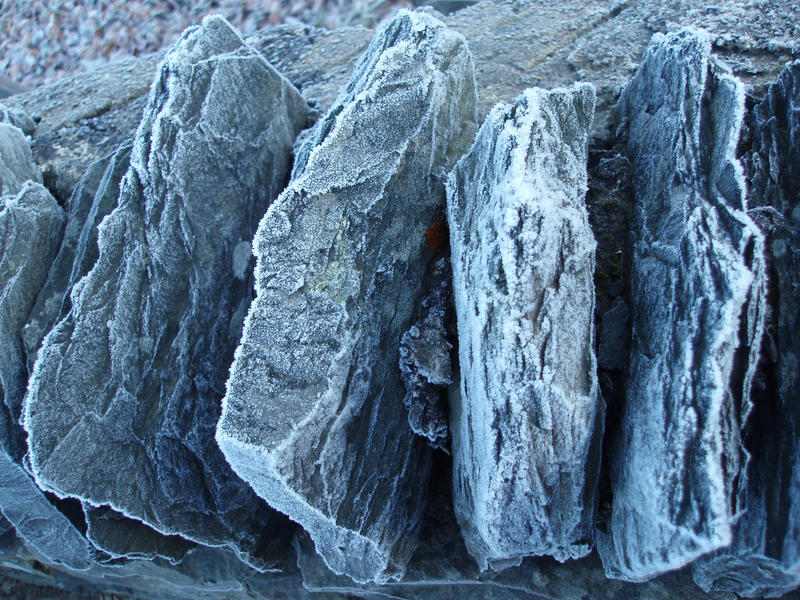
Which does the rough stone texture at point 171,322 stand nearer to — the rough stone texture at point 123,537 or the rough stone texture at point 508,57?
the rough stone texture at point 123,537

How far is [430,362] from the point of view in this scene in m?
1.64

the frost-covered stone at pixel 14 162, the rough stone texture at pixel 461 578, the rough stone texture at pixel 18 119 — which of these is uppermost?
the rough stone texture at pixel 18 119

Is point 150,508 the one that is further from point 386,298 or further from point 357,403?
point 386,298

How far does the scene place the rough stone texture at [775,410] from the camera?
1286 mm

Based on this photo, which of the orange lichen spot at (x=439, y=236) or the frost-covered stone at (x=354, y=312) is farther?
the orange lichen spot at (x=439, y=236)

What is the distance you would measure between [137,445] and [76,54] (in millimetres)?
4926

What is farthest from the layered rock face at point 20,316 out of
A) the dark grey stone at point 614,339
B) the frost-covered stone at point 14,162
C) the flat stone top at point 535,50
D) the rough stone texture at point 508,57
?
the dark grey stone at point 614,339

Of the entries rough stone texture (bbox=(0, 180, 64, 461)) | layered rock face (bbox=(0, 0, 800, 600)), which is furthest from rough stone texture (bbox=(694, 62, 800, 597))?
rough stone texture (bbox=(0, 180, 64, 461))

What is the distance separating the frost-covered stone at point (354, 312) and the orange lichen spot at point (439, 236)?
28 millimetres

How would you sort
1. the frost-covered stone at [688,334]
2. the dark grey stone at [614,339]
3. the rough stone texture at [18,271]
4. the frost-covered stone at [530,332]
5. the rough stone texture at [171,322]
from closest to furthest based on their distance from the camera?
the frost-covered stone at [688,334] < the frost-covered stone at [530,332] < the dark grey stone at [614,339] < the rough stone texture at [171,322] < the rough stone texture at [18,271]

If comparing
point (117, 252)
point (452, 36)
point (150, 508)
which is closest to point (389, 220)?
point (452, 36)

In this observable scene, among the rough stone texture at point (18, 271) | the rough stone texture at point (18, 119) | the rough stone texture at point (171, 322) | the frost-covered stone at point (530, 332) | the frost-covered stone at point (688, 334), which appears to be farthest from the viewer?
the rough stone texture at point (18, 119)

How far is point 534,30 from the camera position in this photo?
2.71 metres

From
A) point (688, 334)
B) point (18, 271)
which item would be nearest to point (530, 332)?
point (688, 334)
